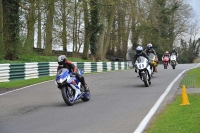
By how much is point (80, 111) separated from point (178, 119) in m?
3.01

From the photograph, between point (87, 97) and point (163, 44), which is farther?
point (163, 44)

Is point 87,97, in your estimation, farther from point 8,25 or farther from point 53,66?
point 8,25

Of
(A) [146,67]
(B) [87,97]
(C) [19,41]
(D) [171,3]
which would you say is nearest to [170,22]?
(D) [171,3]

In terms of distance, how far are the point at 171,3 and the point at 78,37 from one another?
2569 cm

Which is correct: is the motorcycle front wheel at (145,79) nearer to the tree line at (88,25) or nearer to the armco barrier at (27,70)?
the armco barrier at (27,70)

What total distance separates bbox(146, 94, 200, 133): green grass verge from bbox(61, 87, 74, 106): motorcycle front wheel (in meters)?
2.84

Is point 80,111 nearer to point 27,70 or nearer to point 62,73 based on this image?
point 62,73

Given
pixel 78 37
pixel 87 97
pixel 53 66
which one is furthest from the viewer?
pixel 78 37

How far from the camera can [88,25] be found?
133ft

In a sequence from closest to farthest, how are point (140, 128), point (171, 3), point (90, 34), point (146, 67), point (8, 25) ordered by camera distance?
point (140, 128), point (146, 67), point (8, 25), point (90, 34), point (171, 3)

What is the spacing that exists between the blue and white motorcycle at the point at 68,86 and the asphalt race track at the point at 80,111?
0.81ft

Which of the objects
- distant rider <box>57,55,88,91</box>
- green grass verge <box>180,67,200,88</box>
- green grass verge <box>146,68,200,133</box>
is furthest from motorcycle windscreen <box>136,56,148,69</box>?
green grass verge <box>146,68,200,133</box>

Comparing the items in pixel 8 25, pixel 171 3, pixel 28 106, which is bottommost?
pixel 28 106

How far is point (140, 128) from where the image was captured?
8.10m
